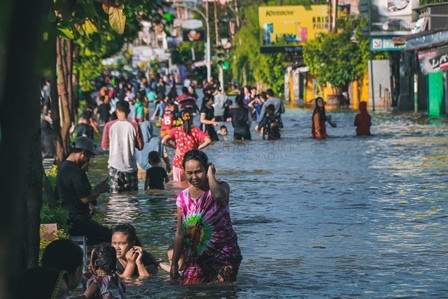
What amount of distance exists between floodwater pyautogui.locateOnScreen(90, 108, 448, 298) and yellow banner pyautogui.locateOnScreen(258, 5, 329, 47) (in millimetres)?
60007

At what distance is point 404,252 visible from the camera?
12.0 meters

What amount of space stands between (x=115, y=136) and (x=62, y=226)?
5.63 meters

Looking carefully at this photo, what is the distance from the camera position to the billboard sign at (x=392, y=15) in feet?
193

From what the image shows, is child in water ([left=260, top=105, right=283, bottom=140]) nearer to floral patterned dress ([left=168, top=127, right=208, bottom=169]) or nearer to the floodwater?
the floodwater

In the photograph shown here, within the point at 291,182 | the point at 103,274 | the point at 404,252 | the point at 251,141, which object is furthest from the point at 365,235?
the point at 251,141

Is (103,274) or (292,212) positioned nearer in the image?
(103,274)

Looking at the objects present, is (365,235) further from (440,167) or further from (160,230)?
(440,167)

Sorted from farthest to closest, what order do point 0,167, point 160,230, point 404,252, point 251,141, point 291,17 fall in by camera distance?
point 291,17, point 251,141, point 160,230, point 404,252, point 0,167

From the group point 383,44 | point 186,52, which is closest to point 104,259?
point 383,44

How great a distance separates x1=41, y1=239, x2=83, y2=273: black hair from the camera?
18.9 feet

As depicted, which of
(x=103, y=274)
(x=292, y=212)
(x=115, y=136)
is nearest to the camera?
(x=103, y=274)

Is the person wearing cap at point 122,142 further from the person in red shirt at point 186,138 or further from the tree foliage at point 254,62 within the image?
the tree foliage at point 254,62

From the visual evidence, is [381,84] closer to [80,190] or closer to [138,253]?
[80,190]

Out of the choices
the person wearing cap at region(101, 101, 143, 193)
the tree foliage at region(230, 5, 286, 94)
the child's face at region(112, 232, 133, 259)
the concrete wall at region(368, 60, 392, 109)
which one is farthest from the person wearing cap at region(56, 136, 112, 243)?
the tree foliage at region(230, 5, 286, 94)
